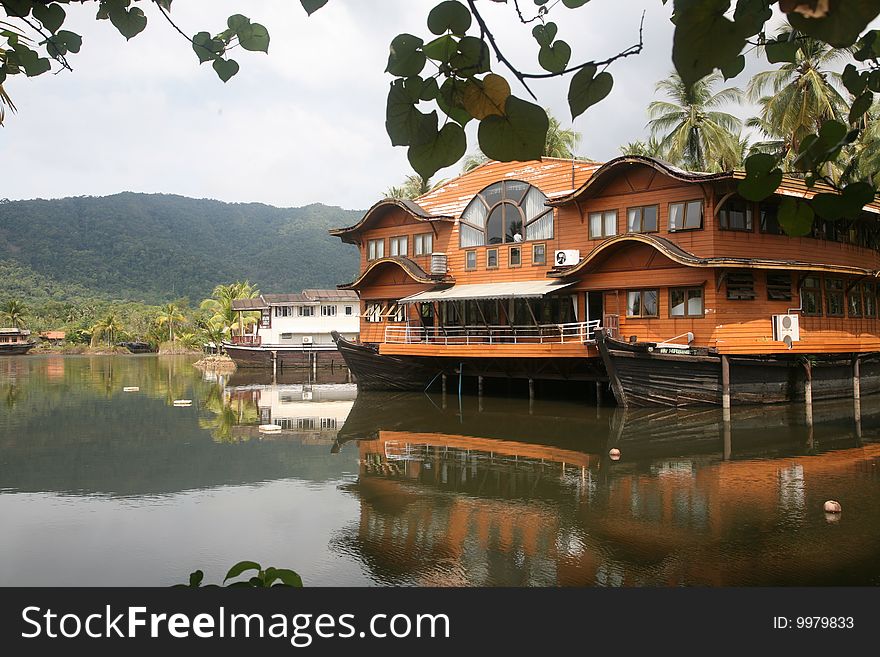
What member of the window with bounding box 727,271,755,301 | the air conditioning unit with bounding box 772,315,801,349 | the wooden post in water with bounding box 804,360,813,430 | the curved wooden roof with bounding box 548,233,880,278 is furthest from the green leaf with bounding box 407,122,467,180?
the air conditioning unit with bounding box 772,315,801,349

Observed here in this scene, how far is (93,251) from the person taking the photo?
11775 cm

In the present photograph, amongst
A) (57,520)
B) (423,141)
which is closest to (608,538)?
(57,520)

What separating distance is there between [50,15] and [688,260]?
1578 cm

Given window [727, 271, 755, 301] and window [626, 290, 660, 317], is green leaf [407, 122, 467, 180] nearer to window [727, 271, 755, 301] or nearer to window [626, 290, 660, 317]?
window [727, 271, 755, 301]

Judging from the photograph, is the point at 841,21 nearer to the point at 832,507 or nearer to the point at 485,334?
the point at 832,507

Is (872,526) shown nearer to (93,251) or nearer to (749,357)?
(749,357)

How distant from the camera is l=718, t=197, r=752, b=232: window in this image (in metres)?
17.3

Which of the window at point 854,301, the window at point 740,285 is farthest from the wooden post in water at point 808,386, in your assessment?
the window at point 854,301

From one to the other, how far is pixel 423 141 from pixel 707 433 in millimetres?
14067

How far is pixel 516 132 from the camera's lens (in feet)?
4.13

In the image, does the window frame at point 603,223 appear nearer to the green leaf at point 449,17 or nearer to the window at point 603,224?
the window at point 603,224

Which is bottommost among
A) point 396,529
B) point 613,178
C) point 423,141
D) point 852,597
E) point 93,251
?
point 396,529

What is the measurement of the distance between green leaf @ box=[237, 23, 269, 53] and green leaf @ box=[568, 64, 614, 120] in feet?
3.06

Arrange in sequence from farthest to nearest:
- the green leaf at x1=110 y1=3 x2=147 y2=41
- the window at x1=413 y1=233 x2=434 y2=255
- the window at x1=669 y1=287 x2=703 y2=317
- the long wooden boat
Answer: the long wooden boat
the window at x1=413 y1=233 x2=434 y2=255
the window at x1=669 y1=287 x2=703 y2=317
the green leaf at x1=110 y1=3 x2=147 y2=41
